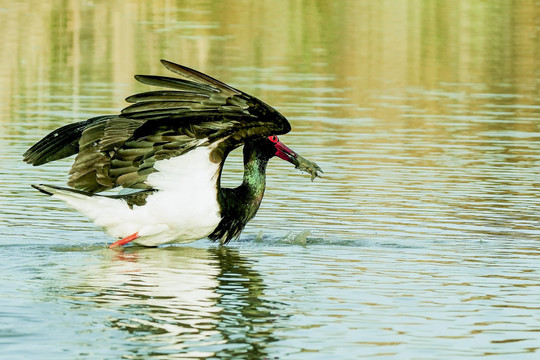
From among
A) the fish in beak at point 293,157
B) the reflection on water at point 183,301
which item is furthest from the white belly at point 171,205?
the fish in beak at point 293,157

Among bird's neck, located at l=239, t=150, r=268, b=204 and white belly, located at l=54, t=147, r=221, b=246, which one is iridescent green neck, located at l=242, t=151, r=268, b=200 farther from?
white belly, located at l=54, t=147, r=221, b=246

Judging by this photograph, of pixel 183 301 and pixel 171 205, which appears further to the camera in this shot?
pixel 171 205

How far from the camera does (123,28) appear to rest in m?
39.1

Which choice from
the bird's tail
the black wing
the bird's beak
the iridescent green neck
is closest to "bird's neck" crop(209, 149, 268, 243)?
the iridescent green neck

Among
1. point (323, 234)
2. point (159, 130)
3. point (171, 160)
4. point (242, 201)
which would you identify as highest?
point (159, 130)

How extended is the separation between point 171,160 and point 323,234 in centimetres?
210

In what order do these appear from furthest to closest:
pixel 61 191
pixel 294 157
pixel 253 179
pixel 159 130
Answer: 1. pixel 294 157
2. pixel 253 179
3. pixel 61 191
4. pixel 159 130

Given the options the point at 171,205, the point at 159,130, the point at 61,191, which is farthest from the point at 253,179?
the point at 61,191

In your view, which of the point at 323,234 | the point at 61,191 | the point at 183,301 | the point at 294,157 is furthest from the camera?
the point at 323,234

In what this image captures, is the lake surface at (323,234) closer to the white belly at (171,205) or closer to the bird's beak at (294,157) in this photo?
the white belly at (171,205)

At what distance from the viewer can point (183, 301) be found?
10125mm

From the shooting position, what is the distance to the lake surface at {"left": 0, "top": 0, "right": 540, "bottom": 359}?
912cm

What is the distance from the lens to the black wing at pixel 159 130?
1059 cm

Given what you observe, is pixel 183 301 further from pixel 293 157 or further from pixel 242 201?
pixel 293 157
